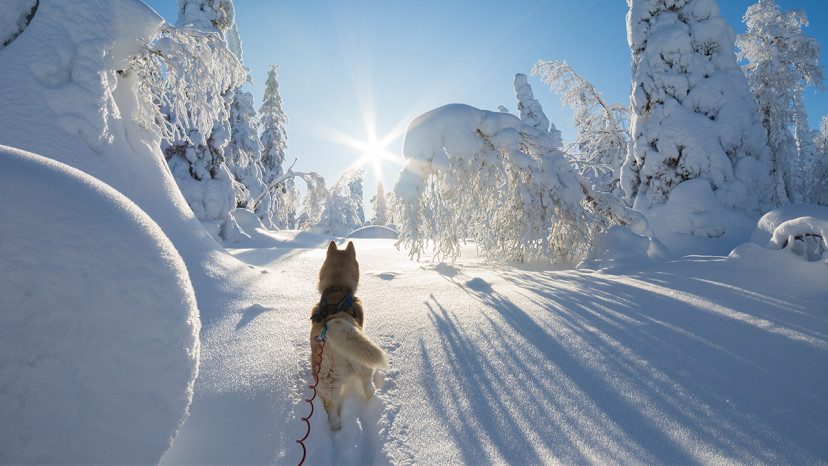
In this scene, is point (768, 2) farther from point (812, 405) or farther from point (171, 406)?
point (171, 406)

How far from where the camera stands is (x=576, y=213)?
17.8 ft

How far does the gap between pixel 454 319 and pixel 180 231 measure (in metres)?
3.11

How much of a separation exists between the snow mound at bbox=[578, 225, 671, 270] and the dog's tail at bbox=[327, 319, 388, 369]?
172 inches

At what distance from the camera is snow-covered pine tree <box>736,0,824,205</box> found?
31.7 feet

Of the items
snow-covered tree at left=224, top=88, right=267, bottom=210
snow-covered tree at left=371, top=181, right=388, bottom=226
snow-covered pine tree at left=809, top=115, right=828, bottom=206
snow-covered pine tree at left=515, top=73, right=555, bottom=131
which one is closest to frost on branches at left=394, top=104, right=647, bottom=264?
snow-covered pine tree at left=809, top=115, right=828, bottom=206

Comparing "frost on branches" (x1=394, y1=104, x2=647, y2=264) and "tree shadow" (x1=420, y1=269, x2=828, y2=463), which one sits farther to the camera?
"frost on branches" (x1=394, y1=104, x2=647, y2=264)

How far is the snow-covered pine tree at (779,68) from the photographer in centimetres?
966

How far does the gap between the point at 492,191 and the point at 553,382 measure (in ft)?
12.3

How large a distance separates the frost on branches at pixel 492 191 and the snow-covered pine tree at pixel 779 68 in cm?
833

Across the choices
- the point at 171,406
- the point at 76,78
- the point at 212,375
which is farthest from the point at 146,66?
the point at 171,406

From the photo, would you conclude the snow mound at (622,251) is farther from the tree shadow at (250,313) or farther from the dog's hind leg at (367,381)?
the tree shadow at (250,313)

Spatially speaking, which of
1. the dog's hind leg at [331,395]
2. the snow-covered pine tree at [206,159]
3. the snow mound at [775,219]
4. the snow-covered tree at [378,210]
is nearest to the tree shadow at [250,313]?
the dog's hind leg at [331,395]

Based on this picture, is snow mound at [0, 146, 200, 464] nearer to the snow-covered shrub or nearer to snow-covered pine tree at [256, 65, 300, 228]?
the snow-covered shrub

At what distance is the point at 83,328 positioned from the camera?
3.46ft
